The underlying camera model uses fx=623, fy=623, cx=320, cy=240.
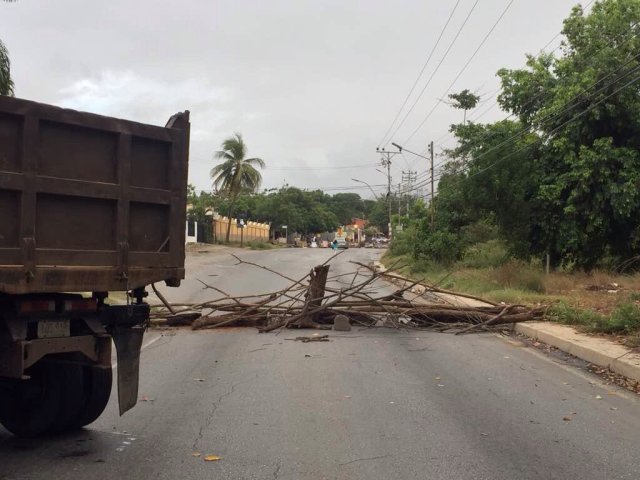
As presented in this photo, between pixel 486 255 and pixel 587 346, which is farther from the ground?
pixel 486 255

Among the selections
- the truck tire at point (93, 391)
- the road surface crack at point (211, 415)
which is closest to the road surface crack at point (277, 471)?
the road surface crack at point (211, 415)

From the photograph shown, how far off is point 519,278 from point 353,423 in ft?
47.8

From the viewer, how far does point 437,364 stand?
9.32 metres

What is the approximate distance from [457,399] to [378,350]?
342 centimetres

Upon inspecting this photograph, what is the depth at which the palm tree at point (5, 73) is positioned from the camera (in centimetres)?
1527

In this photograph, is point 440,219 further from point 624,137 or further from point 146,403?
point 146,403

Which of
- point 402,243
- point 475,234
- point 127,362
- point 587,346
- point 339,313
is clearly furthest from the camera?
point 402,243

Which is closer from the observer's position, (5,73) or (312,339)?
(312,339)

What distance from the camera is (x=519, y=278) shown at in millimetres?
19438

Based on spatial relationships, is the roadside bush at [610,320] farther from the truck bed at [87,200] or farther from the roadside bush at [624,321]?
the truck bed at [87,200]

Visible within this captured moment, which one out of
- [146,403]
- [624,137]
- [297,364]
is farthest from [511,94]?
[146,403]

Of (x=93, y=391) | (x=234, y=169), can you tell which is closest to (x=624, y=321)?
(x=93, y=391)

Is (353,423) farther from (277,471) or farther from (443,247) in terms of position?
(443,247)

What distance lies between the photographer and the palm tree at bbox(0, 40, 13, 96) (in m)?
15.3
